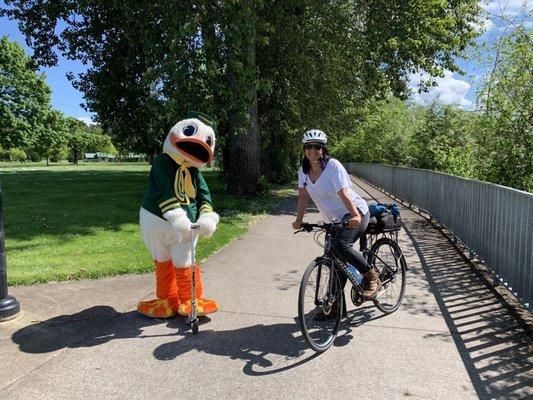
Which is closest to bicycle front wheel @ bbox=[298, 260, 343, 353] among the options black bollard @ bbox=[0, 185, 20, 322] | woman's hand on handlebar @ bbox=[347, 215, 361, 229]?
woman's hand on handlebar @ bbox=[347, 215, 361, 229]

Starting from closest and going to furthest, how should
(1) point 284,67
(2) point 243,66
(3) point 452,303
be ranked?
(3) point 452,303 → (2) point 243,66 → (1) point 284,67

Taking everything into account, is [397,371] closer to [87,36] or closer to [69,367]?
[69,367]

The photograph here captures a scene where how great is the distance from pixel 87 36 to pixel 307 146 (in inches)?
613

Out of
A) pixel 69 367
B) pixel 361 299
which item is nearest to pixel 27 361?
pixel 69 367

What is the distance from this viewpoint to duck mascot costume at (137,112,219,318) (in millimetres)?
4570

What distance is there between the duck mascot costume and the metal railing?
3.20 m

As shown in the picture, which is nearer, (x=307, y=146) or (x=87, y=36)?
(x=307, y=146)

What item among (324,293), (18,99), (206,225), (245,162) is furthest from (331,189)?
(18,99)

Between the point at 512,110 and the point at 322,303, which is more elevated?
the point at 512,110

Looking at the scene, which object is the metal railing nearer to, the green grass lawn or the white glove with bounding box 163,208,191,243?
the white glove with bounding box 163,208,191,243

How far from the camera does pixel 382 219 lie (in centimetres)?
481

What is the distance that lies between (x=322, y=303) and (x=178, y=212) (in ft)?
5.09

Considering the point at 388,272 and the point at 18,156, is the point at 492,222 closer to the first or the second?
the point at 388,272

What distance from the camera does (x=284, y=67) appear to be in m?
17.2
